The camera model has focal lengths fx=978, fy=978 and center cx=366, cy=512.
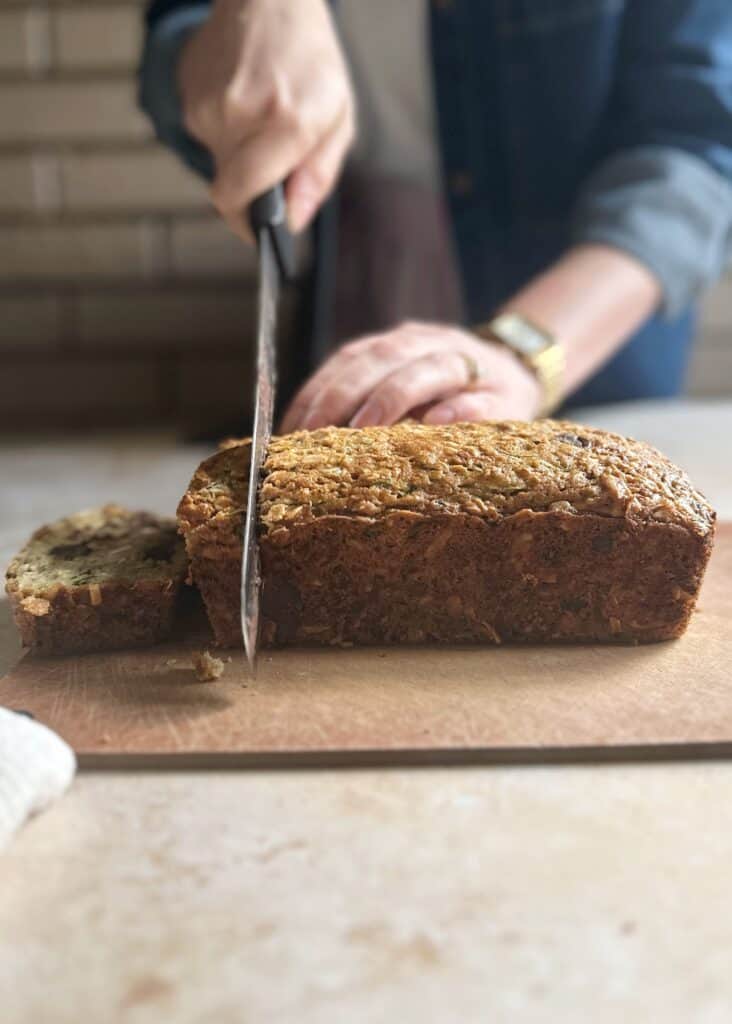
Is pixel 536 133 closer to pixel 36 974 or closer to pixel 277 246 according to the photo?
pixel 277 246

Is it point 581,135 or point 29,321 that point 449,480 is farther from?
point 29,321

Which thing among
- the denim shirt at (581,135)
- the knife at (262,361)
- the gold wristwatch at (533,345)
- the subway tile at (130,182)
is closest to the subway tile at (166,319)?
the subway tile at (130,182)

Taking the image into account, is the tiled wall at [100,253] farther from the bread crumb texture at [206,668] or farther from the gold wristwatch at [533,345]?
the bread crumb texture at [206,668]

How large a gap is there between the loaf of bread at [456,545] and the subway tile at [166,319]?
230 centimetres

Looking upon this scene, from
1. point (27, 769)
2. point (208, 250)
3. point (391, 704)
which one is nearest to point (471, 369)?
point (391, 704)

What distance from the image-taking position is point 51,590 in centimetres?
102

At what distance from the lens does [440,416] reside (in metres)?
1.29

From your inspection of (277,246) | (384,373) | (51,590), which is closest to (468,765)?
(51,590)

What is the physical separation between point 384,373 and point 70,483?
102cm

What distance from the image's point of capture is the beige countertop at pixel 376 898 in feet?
1.90

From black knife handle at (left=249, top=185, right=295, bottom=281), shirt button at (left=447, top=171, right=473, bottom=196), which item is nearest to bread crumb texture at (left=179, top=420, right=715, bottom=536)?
black knife handle at (left=249, top=185, right=295, bottom=281)

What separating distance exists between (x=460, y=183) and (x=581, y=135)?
30 centimetres

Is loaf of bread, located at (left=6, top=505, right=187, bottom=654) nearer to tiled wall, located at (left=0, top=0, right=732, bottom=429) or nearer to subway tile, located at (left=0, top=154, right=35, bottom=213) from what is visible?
tiled wall, located at (left=0, top=0, right=732, bottom=429)

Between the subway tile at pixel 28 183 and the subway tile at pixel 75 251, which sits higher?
the subway tile at pixel 28 183
